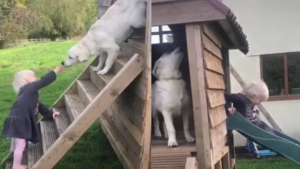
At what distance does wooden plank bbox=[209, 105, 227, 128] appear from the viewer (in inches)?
198

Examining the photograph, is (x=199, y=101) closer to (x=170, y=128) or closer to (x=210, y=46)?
(x=170, y=128)

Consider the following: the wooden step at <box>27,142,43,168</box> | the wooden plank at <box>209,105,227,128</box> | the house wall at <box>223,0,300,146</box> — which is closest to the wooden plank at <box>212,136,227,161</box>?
the wooden plank at <box>209,105,227,128</box>

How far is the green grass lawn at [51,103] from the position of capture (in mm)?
8907

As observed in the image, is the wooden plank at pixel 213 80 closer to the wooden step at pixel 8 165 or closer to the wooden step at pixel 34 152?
the wooden step at pixel 34 152

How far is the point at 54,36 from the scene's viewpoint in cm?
3538

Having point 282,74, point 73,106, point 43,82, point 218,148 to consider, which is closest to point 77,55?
point 43,82

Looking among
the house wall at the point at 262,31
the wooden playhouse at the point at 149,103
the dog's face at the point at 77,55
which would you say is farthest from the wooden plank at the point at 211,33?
the house wall at the point at 262,31

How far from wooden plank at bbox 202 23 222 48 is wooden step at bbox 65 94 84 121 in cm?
147

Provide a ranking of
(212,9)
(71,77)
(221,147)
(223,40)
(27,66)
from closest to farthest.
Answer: (212,9), (221,147), (223,40), (71,77), (27,66)

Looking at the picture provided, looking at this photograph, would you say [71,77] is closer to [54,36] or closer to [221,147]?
[221,147]

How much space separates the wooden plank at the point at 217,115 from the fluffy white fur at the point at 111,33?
1107 millimetres

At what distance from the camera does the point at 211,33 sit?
5.77m

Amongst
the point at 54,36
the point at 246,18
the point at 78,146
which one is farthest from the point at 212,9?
the point at 54,36

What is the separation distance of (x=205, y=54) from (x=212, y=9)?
445mm
